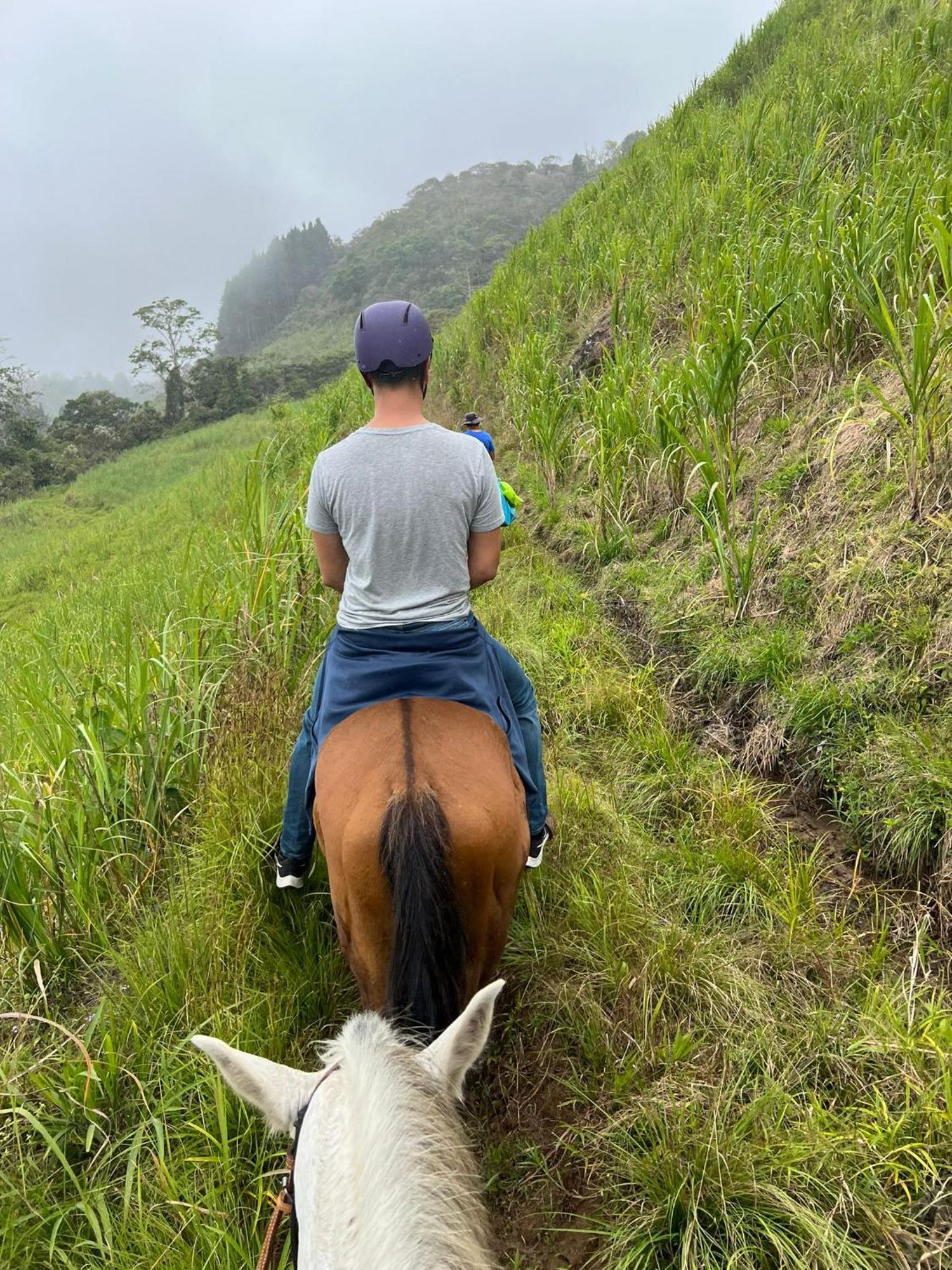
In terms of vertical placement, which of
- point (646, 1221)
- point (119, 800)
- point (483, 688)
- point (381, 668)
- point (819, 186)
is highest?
point (819, 186)

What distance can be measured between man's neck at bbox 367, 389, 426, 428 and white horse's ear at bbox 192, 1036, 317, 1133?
54.3 inches

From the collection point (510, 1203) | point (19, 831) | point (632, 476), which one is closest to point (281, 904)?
point (19, 831)

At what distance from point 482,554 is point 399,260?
209 feet

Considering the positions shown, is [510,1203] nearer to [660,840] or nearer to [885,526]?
[660,840]

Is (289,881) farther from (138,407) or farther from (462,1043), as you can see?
(138,407)

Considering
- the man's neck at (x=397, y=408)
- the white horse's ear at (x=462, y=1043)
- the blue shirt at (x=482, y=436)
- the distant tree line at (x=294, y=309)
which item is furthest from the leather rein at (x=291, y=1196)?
the distant tree line at (x=294, y=309)

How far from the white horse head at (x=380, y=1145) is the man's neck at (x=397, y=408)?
132cm

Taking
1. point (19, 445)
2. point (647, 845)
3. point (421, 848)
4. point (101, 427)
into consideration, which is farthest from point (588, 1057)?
point (101, 427)

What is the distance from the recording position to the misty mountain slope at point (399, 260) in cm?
5194

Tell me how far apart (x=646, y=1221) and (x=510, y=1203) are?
0.40 m

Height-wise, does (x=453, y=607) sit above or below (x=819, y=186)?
below

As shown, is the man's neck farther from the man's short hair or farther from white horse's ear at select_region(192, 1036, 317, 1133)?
white horse's ear at select_region(192, 1036, 317, 1133)

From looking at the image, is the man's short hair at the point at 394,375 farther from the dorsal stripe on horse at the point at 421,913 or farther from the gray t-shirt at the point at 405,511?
the dorsal stripe on horse at the point at 421,913

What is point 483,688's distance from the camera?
1.67 m
